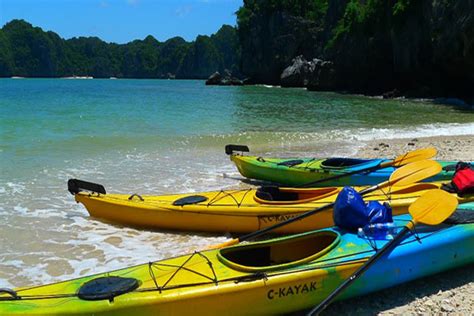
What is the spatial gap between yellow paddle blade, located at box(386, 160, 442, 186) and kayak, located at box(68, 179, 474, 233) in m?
0.10

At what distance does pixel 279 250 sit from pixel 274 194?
2178 mm

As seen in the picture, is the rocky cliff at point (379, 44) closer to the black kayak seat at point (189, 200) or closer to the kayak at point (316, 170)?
the kayak at point (316, 170)

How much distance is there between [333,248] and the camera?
4.60 metres

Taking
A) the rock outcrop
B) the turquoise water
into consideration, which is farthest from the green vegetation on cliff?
the turquoise water

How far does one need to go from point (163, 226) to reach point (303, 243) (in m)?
2.54

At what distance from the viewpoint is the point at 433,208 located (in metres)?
4.99

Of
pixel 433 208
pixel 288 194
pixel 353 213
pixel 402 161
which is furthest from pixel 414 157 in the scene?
pixel 353 213

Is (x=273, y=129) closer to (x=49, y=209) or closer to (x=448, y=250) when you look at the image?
(x=49, y=209)

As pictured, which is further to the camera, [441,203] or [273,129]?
[273,129]

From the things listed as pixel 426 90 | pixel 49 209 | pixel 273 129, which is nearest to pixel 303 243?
pixel 49 209

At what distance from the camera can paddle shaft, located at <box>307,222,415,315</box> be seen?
3.76 m

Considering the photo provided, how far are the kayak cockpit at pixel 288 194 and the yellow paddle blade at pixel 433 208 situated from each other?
1.79 metres

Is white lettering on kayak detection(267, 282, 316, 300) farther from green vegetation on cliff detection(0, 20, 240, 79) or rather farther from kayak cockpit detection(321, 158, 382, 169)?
green vegetation on cliff detection(0, 20, 240, 79)

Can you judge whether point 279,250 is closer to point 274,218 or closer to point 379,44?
point 274,218
